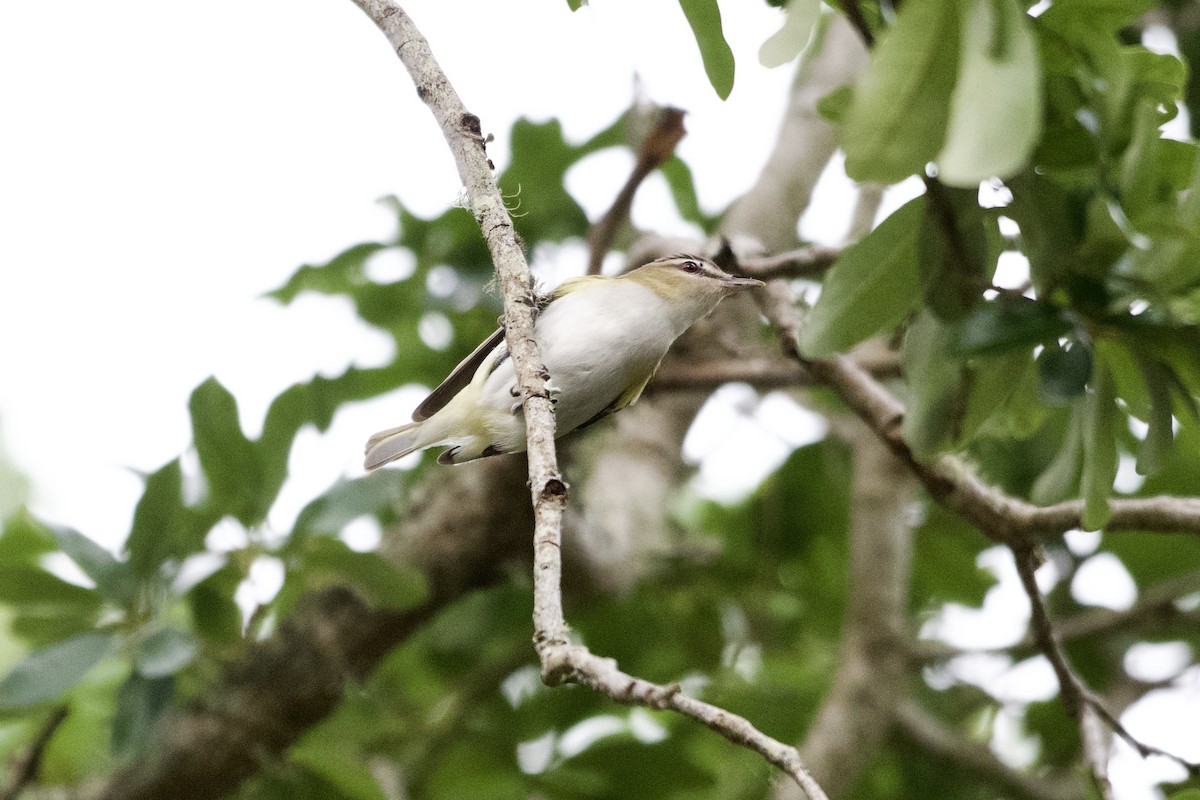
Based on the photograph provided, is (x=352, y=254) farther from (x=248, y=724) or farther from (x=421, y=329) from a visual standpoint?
(x=248, y=724)

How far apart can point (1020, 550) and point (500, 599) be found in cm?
185

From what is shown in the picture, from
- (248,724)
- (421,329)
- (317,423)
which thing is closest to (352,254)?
(421,329)

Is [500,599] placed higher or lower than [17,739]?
lower

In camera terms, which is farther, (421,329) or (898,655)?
(421,329)

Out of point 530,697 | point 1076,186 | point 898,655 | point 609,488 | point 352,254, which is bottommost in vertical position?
point 898,655

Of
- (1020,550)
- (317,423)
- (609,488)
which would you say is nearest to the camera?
(1020,550)

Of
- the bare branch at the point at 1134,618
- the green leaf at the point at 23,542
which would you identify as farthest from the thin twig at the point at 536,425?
the bare branch at the point at 1134,618

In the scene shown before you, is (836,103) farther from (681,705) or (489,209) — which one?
(681,705)

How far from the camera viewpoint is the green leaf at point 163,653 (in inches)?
100

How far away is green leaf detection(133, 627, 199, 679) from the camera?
255 cm

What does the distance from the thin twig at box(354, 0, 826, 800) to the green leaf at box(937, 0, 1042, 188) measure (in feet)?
1.71

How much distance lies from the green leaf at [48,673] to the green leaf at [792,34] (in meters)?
2.11

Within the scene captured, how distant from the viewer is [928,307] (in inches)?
57.6

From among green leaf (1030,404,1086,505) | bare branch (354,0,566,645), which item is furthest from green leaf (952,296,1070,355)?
bare branch (354,0,566,645)
